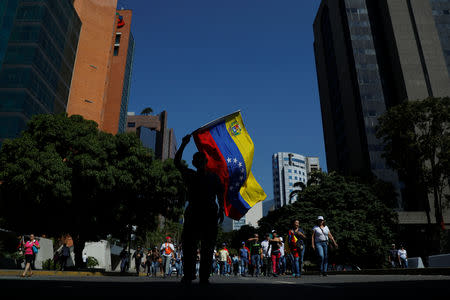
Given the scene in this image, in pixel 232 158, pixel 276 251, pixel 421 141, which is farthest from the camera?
pixel 421 141

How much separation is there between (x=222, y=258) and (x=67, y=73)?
40729mm

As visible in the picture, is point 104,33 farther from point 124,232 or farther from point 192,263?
point 192,263

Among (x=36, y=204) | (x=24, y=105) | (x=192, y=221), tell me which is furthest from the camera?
(x=24, y=105)

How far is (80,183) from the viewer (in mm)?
19734

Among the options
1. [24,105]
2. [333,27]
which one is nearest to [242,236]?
[333,27]

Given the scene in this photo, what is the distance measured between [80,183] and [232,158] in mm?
10897

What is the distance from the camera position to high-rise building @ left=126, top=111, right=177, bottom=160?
343 ft

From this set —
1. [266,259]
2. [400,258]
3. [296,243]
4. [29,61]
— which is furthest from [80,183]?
[29,61]

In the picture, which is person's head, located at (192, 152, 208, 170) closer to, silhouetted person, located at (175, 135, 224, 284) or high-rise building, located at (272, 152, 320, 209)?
silhouetted person, located at (175, 135, 224, 284)

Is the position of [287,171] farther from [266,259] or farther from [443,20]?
[266,259]

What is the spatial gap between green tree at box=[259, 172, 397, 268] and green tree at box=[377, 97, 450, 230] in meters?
3.50

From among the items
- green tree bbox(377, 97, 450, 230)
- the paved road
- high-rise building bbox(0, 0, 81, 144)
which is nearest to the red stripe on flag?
the paved road

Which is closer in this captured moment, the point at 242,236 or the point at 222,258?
the point at 222,258

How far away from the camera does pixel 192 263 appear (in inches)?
174
